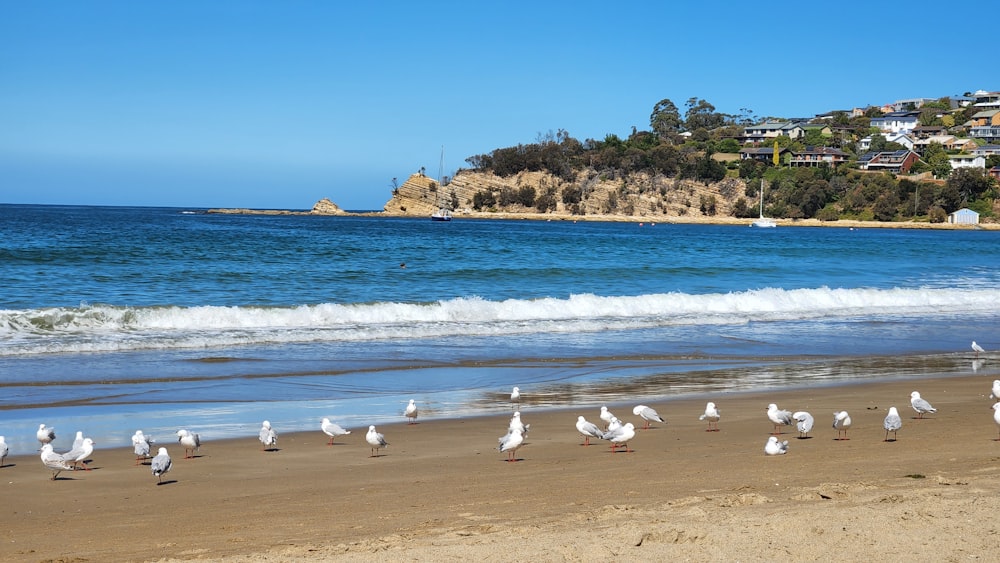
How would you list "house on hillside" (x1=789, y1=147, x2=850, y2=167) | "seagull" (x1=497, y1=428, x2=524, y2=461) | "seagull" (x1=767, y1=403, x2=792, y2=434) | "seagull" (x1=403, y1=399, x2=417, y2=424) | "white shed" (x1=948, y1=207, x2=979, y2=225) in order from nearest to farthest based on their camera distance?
"seagull" (x1=497, y1=428, x2=524, y2=461) < "seagull" (x1=767, y1=403, x2=792, y2=434) < "seagull" (x1=403, y1=399, x2=417, y2=424) < "white shed" (x1=948, y1=207, x2=979, y2=225) < "house on hillside" (x1=789, y1=147, x2=850, y2=167)

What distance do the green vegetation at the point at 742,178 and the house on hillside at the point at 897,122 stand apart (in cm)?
827

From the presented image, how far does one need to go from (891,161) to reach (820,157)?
11.4 meters

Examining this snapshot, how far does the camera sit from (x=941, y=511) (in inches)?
264

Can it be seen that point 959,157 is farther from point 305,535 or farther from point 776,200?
point 305,535

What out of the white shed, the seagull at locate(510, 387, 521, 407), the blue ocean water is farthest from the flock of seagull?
the white shed

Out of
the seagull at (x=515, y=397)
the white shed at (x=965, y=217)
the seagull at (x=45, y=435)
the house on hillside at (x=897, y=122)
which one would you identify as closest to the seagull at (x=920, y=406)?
the seagull at (x=515, y=397)

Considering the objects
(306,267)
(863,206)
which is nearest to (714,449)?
(306,267)

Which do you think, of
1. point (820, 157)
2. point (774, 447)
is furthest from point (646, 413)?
point (820, 157)

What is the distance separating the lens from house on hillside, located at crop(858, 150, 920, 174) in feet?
451

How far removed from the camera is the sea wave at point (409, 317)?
19578mm

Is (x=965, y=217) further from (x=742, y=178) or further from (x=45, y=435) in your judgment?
(x=45, y=435)

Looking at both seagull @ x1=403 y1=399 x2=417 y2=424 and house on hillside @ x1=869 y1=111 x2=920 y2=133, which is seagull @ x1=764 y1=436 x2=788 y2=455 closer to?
seagull @ x1=403 y1=399 x2=417 y2=424

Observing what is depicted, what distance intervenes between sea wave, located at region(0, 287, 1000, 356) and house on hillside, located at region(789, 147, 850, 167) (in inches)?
4820

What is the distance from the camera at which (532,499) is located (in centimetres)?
766
